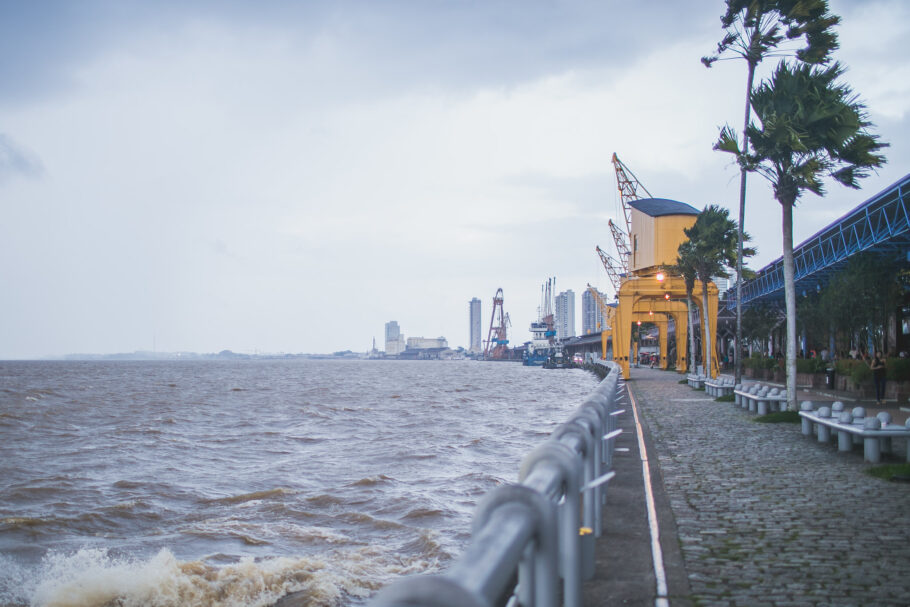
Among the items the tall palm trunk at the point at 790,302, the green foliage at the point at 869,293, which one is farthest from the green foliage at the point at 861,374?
the tall palm trunk at the point at 790,302

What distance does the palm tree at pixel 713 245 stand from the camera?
115 ft

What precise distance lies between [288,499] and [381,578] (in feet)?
17.9

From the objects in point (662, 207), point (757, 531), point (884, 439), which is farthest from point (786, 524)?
point (662, 207)

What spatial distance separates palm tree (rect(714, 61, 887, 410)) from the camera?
15902 mm

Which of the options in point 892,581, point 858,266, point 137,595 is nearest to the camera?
Result: point 892,581

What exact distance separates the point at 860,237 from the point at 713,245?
268 inches

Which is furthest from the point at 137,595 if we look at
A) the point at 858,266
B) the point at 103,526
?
the point at 858,266

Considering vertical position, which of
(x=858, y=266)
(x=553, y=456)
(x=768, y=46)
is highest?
(x=768, y=46)

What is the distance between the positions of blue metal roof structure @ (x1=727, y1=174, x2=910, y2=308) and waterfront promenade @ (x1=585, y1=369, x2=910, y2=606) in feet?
48.2

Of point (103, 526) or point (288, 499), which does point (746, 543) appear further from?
point (103, 526)

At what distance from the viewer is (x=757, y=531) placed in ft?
21.9

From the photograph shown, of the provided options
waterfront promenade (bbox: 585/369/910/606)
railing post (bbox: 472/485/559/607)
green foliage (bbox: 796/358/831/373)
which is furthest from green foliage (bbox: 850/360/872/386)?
railing post (bbox: 472/485/559/607)

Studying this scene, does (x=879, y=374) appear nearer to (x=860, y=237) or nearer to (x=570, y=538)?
(x=860, y=237)

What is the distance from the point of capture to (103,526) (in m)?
12.6
